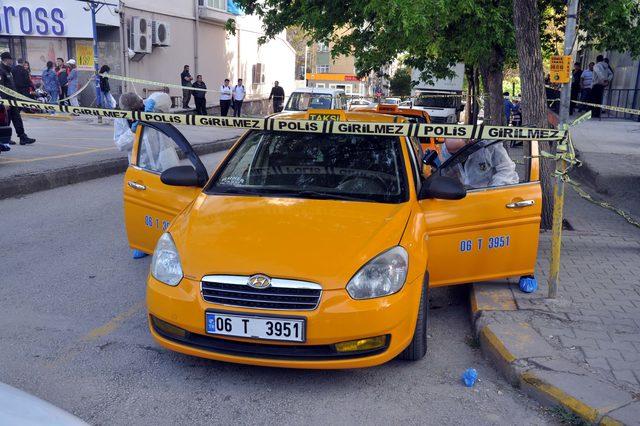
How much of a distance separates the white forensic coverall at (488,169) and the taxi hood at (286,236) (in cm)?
126

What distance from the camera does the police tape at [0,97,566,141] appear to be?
4.53 m

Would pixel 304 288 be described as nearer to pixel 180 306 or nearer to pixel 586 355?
pixel 180 306

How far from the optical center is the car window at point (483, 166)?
5.10 m

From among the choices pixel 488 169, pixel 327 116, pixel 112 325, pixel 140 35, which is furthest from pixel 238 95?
pixel 112 325

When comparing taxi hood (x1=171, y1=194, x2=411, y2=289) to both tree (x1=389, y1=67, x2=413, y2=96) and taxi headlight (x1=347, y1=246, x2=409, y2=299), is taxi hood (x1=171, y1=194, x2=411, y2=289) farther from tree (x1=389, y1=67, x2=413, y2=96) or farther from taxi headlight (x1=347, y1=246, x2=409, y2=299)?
tree (x1=389, y1=67, x2=413, y2=96)

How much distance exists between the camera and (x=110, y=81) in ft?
72.7

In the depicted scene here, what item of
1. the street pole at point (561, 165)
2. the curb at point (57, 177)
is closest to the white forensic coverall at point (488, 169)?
the street pole at point (561, 165)

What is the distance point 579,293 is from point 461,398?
207 centimetres

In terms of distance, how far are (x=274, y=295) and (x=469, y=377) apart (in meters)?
1.41

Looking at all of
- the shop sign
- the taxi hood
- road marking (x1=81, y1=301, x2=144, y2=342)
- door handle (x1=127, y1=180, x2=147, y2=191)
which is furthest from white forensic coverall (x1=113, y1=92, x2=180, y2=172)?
the shop sign

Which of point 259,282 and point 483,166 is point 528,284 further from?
point 259,282

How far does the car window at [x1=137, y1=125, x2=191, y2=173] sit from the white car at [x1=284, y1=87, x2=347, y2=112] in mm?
12458

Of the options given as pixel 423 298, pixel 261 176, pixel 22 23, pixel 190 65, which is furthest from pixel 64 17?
pixel 423 298

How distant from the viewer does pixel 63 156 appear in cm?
1219
